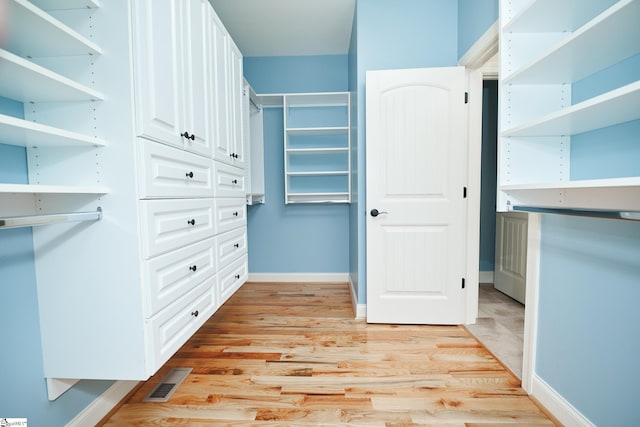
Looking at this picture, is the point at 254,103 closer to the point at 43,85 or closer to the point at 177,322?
the point at 43,85

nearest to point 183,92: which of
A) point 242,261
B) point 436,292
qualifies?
point 242,261

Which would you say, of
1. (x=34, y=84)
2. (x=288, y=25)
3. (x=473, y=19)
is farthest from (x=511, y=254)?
(x=34, y=84)

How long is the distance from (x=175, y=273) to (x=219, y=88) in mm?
1180

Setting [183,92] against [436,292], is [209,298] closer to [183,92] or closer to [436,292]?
[183,92]

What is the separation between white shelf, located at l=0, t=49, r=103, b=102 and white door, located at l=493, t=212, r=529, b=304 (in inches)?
129

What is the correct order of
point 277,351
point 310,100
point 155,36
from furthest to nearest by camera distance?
point 310,100 < point 277,351 < point 155,36

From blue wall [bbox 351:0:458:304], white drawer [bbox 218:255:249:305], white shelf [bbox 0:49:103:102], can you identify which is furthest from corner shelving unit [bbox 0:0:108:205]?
blue wall [bbox 351:0:458:304]

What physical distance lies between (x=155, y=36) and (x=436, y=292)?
2.38m

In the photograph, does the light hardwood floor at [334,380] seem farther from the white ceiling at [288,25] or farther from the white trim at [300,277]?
the white ceiling at [288,25]

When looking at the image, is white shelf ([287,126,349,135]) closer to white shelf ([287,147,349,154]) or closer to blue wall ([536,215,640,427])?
white shelf ([287,147,349,154])

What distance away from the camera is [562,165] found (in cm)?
125

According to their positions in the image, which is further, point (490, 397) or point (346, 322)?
point (346, 322)

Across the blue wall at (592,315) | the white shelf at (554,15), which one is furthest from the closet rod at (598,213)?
the white shelf at (554,15)

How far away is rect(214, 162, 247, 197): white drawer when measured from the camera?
1698 mm
